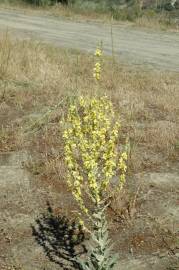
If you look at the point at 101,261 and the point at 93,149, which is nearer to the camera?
the point at 93,149

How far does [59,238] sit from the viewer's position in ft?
16.9

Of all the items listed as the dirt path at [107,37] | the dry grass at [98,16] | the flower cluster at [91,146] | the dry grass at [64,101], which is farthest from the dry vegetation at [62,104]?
the dry grass at [98,16]

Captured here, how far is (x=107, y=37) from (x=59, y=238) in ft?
41.1

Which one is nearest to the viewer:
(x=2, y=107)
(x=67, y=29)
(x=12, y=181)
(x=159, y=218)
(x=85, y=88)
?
(x=159, y=218)

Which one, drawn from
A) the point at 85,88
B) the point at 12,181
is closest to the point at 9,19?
the point at 85,88

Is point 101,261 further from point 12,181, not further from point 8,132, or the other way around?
point 8,132

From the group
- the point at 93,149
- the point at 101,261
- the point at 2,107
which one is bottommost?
the point at 2,107

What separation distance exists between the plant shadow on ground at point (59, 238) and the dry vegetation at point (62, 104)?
264 mm

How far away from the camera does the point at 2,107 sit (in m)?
8.80

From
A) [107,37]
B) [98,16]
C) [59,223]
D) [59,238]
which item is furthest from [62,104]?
[98,16]

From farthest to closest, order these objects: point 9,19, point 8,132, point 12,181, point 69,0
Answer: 1. point 69,0
2. point 9,19
3. point 8,132
4. point 12,181

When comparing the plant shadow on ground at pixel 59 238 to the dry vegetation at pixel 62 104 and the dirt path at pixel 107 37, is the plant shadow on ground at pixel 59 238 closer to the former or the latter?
the dry vegetation at pixel 62 104

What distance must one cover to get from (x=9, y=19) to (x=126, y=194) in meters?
15.9

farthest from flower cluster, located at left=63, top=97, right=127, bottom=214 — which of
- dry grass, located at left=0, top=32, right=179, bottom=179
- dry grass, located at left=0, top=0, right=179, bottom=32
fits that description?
dry grass, located at left=0, top=0, right=179, bottom=32
